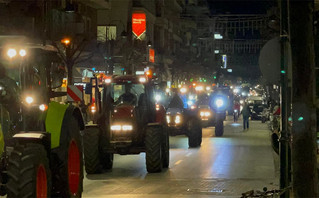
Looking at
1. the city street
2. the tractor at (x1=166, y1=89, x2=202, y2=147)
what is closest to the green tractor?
the city street

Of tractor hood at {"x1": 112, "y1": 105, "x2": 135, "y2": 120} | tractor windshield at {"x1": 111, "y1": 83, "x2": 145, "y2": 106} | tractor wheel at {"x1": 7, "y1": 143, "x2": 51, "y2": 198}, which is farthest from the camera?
tractor windshield at {"x1": 111, "y1": 83, "x2": 145, "y2": 106}

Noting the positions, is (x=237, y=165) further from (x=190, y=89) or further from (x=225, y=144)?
(x=190, y=89)

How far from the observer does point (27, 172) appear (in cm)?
866

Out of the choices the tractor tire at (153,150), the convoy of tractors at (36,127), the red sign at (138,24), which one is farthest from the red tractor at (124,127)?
the red sign at (138,24)

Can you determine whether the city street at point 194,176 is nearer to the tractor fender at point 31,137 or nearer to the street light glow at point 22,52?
the tractor fender at point 31,137

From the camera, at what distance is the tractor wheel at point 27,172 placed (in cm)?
855

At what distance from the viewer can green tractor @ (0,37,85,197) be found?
875 cm

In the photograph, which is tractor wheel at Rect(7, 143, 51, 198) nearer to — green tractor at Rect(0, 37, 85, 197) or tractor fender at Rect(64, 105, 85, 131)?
green tractor at Rect(0, 37, 85, 197)

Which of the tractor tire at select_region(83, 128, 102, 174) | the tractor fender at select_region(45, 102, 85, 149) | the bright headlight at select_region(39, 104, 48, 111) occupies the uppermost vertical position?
the bright headlight at select_region(39, 104, 48, 111)

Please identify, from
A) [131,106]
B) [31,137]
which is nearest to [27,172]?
[31,137]

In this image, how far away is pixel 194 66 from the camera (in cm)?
8831

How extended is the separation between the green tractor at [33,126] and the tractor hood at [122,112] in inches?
252

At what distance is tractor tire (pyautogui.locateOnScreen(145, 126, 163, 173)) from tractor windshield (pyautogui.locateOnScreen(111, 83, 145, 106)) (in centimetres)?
124

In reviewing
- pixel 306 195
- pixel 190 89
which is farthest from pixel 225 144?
pixel 190 89
